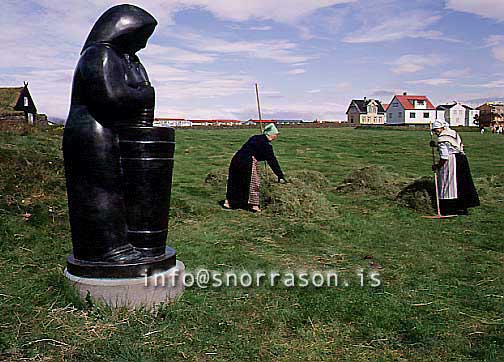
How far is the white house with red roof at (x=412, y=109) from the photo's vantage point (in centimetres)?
6931

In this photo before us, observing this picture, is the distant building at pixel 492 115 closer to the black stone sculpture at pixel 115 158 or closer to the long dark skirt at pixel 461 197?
the long dark skirt at pixel 461 197

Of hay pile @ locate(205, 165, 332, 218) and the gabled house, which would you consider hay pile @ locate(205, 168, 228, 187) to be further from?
the gabled house

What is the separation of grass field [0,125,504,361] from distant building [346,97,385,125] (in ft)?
202

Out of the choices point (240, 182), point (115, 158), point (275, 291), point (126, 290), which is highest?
point (115, 158)

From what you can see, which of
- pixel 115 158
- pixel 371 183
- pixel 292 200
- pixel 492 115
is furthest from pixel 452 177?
pixel 492 115

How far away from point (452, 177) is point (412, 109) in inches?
2459

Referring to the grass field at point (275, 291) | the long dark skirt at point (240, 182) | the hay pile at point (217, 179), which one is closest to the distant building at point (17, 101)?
the hay pile at point (217, 179)

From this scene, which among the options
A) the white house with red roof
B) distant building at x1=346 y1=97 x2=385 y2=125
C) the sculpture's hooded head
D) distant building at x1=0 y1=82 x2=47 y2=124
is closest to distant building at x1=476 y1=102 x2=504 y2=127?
the white house with red roof

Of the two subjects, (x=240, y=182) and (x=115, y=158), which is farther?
(x=240, y=182)

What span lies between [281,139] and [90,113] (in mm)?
24057

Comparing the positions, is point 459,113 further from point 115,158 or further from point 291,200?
point 115,158

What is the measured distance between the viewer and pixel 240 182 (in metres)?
10.1

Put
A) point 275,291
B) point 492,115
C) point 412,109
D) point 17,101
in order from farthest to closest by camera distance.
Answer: point 412,109 → point 492,115 → point 17,101 → point 275,291

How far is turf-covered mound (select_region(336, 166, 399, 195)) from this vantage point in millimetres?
11711
